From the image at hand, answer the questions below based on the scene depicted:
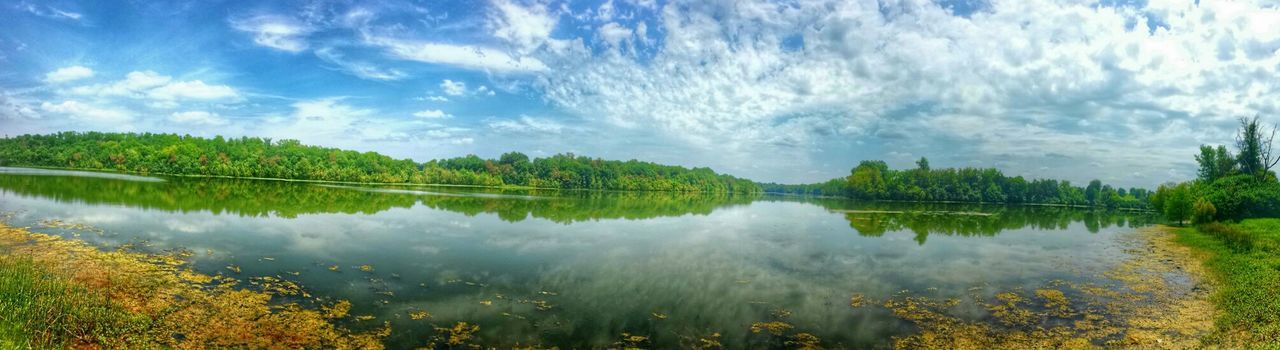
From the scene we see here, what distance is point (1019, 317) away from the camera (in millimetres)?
10938

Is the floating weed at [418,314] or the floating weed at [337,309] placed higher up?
the floating weed at [337,309]

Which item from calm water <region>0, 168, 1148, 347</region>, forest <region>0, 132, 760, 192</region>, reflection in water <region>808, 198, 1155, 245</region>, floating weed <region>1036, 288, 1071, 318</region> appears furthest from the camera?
forest <region>0, 132, 760, 192</region>

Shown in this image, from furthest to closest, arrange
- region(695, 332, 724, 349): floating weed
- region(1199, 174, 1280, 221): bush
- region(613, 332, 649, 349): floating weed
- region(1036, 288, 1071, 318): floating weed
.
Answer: region(1199, 174, 1280, 221): bush, region(1036, 288, 1071, 318): floating weed, region(695, 332, 724, 349): floating weed, region(613, 332, 649, 349): floating weed

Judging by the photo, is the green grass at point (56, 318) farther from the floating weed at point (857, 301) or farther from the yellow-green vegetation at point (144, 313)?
the floating weed at point (857, 301)

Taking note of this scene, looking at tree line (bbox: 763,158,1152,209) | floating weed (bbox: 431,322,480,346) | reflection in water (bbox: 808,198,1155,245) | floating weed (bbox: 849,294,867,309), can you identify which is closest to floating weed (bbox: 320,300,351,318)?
floating weed (bbox: 431,322,480,346)

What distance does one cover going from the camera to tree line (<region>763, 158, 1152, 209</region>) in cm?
11769

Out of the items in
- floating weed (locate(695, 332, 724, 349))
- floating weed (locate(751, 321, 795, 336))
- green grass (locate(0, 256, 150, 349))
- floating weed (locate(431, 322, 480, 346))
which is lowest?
floating weed (locate(695, 332, 724, 349))

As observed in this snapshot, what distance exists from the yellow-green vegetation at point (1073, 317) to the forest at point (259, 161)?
3774 inches

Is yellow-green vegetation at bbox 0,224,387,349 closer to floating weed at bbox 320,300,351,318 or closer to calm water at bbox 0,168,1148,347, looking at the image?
floating weed at bbox 320,300,351,318

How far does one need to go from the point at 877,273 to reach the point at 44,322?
1699cm

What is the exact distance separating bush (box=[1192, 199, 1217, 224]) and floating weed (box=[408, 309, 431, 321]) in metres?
47.7

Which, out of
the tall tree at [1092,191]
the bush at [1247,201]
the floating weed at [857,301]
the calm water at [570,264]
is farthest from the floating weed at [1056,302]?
the tall tree at [1092,191]

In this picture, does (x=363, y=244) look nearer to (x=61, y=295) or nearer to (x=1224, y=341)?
(x=61, y=295)

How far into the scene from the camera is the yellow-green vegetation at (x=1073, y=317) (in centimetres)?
918
